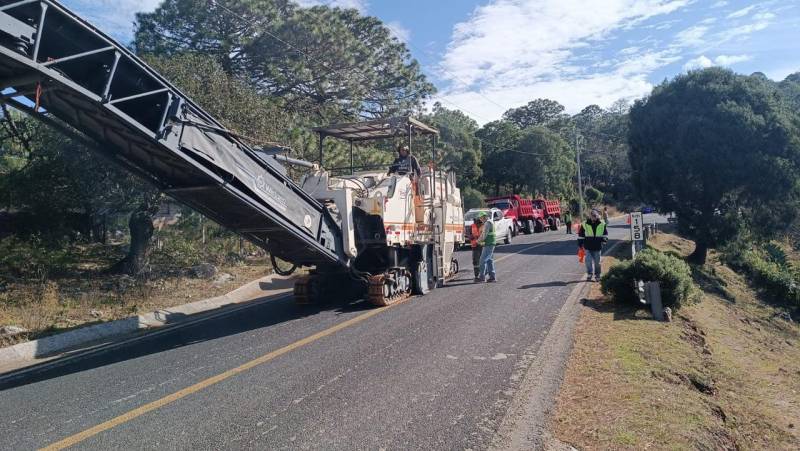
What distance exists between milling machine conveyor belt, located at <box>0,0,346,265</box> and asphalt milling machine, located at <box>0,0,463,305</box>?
15 millimetres

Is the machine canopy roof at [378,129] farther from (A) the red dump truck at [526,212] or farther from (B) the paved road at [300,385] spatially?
(A) the red dump truck at [526,212]

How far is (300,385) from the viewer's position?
552 cm

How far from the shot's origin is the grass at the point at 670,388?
446 cm

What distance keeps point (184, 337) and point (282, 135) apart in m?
9.53

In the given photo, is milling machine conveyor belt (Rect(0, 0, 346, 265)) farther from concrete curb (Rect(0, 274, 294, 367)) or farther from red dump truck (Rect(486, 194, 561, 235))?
red dump truck (Rect(486, 194, 561, 235))

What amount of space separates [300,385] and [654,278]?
6.80 m

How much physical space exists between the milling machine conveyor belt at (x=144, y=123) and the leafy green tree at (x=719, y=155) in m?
18.1

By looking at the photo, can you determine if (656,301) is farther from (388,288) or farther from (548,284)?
(388,288)

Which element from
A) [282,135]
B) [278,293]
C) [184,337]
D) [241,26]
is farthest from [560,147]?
[184,337]

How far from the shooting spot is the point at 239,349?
7.14 meters

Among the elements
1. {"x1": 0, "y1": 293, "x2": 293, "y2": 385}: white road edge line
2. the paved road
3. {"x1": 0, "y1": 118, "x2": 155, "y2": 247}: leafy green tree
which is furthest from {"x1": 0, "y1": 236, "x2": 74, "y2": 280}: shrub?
the paved road

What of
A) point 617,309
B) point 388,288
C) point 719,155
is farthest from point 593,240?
point 719,155

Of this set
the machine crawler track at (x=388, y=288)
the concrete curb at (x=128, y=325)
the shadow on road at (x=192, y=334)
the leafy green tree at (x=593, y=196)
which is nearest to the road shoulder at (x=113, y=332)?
the concrete curb at (x=128, y=325)

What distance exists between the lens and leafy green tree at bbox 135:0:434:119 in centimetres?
2273
